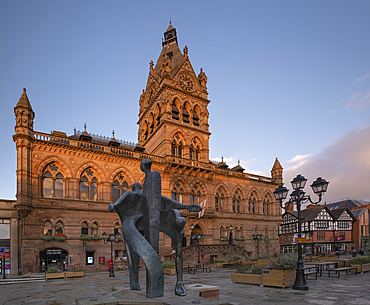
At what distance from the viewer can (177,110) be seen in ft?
128

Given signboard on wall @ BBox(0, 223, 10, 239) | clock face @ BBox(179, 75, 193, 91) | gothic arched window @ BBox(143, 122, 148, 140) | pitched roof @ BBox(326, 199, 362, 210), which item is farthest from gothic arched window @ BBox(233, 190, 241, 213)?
pitched roof @ BBox(326, 199, 362, 210)

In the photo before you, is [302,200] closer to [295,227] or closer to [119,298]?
[119,298]

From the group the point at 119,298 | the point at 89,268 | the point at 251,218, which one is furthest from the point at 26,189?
the point at 251,218

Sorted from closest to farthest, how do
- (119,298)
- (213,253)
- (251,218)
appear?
1. (119,298)
2. (213,253)
3. (251,218)

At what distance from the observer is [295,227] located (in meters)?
59.0

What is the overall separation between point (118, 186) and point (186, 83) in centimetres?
1816

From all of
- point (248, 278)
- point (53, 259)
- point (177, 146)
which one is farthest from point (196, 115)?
point (248, 278)

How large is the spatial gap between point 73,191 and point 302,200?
22169 millimetres

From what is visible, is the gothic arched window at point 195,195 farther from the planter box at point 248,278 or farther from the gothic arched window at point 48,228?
the planter box at point 248,278

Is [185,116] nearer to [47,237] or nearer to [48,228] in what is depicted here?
[48,228]

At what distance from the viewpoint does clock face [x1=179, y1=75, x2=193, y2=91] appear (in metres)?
40.0

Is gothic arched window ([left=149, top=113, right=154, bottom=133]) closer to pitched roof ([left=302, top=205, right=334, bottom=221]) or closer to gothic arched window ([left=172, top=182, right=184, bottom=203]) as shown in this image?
gothic arched window ([left=172, top=182, right=184, bottom=203])

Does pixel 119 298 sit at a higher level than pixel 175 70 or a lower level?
lower

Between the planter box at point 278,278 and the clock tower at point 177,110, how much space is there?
23.5 meters
